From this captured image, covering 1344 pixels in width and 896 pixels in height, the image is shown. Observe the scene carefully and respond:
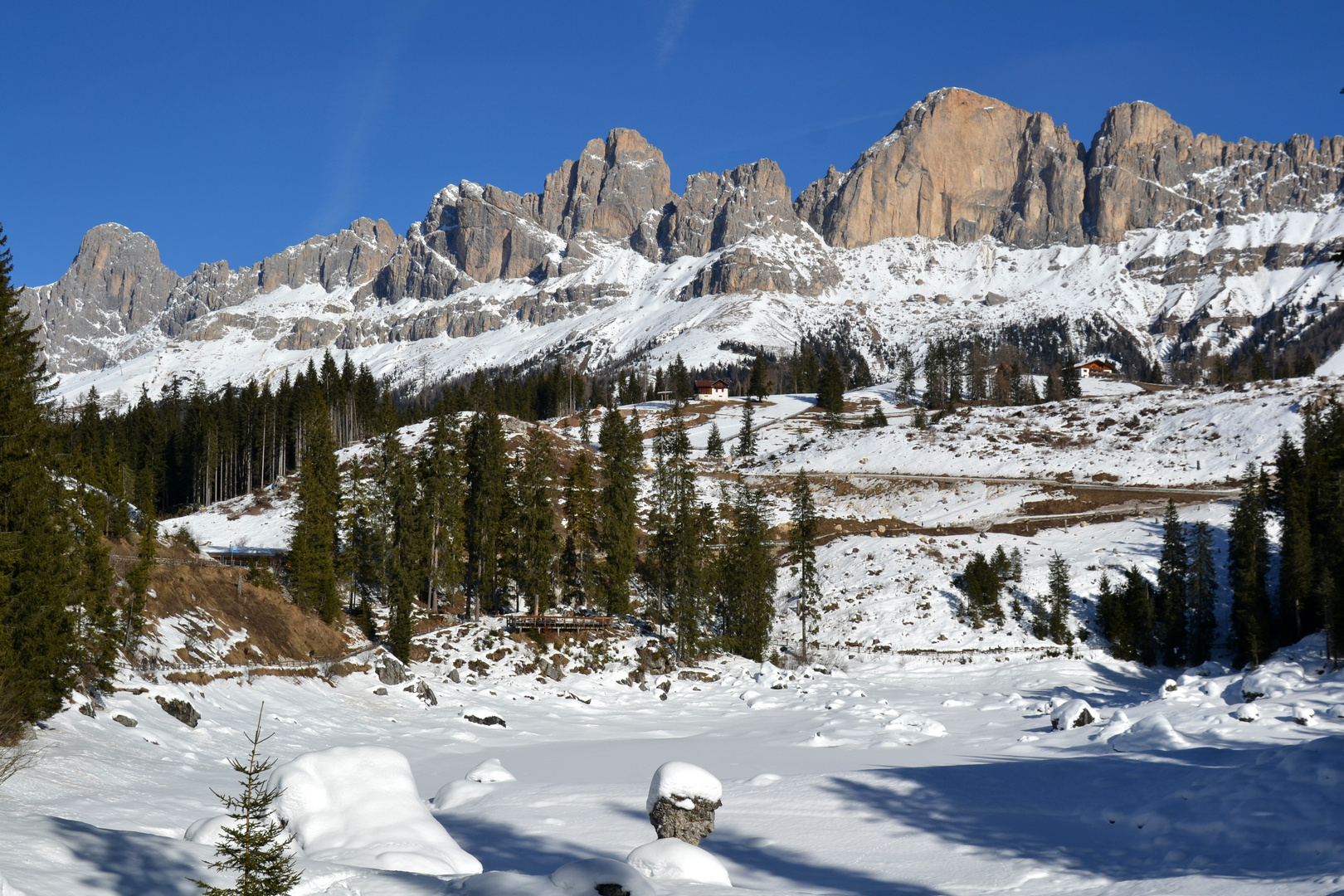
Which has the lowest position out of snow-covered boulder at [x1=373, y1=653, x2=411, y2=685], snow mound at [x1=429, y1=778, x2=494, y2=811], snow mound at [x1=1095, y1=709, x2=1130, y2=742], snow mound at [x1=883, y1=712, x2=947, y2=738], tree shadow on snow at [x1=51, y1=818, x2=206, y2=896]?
snow mound at [x1=883, y1=712, x2=947, y2=738]

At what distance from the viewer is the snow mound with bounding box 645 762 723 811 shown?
46.9 feet

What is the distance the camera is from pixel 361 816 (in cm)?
1273

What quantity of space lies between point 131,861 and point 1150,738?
22669 millimetres

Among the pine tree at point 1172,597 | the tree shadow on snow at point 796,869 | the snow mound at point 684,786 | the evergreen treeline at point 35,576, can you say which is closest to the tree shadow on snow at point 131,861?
the snow mound at point 684,786

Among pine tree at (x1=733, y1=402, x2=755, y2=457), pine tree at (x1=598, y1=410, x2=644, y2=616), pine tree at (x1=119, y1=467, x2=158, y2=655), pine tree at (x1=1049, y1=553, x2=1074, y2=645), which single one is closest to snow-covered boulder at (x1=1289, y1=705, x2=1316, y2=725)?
pine tree at (x1=119, y1=467, x2=158, y2=655)

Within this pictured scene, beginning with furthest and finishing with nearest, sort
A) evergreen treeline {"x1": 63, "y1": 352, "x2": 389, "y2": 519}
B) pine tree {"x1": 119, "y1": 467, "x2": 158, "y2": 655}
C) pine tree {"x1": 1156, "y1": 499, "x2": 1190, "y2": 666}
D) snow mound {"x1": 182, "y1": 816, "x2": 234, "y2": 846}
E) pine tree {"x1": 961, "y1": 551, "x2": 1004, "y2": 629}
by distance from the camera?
evergreen treeline {"x1": 63, "y1": 352, "x2": 389, "y2": 519} < pine tree {"x1": 961, "y1": 551, "x2": 1004, "y2": 629} < pine tree {"x1": 1156, "y1": 499, "x2": 1190, "y2": 666} < pine tree {"x1": 119, "y1": 467, "x2": 158, "y2": 655} < snow mound {"x1": 182, "y1": 816, "x2": 234, "y2": 846}

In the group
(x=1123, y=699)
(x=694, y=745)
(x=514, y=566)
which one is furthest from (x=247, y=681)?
(x=1123, y=699)

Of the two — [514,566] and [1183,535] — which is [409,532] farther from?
[1183,535]

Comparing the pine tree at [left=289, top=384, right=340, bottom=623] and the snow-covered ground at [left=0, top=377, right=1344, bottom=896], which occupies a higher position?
the pine tree at [left=289, top=384, right=340, bottom=623]

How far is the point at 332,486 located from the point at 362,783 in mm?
42749

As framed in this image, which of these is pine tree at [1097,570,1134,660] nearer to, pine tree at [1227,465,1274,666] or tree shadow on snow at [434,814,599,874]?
pine tree at [1227,465,1274,666]

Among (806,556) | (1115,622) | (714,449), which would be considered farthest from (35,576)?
(714,449)

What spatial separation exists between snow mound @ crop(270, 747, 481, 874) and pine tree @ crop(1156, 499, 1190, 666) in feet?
187

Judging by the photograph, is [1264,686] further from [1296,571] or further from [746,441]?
[746,441]
